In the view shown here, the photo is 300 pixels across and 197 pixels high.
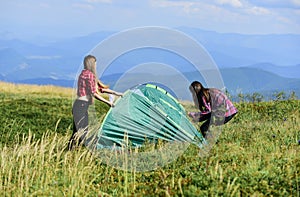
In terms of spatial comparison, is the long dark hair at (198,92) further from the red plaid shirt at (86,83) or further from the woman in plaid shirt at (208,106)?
the red plaid shirt at (86,83)

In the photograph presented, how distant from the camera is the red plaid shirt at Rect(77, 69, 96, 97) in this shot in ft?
31.1

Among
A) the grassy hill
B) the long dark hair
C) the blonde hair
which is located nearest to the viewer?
the grassy hill

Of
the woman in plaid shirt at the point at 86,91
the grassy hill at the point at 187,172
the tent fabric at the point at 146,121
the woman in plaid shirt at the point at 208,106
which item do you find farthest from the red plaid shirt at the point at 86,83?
the woman in plaid shirt at the point at 208,106

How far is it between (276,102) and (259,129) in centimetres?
594

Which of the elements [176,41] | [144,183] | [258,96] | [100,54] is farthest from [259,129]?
[258,96]

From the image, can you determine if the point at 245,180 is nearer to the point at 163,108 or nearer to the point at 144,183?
the point at 144,183

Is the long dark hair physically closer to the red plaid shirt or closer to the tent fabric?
the tent fabric

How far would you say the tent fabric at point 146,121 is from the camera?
31.5 ft

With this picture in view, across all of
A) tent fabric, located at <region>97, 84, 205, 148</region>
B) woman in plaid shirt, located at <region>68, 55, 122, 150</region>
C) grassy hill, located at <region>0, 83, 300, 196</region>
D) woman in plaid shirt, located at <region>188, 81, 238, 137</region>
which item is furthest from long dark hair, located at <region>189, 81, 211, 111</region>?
woman in plaid shirt, located at <region>68, 55, 122, 150</region>

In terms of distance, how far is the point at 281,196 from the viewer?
5.65 m

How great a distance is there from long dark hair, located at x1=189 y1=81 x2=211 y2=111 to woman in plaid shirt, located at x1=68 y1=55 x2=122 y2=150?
138 cm

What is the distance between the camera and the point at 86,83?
31.3 feet

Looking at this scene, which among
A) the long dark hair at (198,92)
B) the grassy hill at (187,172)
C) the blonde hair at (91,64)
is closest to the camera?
the grassy hill at (187,172)

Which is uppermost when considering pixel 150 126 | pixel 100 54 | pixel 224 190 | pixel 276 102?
pixel 276 102
